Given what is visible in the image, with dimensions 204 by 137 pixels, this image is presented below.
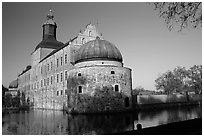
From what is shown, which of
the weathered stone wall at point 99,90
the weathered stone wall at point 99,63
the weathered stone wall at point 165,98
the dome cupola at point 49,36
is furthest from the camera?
the dome cupola at point 49,36

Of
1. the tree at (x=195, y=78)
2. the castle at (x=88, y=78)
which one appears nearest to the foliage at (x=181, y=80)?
the tree at (x=195, y=78)

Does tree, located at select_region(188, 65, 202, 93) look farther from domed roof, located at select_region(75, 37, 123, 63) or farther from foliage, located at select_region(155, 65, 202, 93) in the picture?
domed roof, located at select_region(75, 37, 123, 63)

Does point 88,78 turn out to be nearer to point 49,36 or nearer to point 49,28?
point 49,36

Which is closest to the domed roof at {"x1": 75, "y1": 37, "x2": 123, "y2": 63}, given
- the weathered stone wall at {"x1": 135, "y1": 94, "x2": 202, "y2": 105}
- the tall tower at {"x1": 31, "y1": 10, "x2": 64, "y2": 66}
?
the weathered stone wall at {"x1": 135, "y1": 94, "x2": 202, "y2": 105}

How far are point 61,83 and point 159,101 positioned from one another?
14.2 metres

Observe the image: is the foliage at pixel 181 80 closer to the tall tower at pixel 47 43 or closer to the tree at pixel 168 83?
the tree at pixel 168 83

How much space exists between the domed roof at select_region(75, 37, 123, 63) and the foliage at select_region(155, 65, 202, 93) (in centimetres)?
2004

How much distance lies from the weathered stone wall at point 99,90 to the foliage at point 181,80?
2037 cm

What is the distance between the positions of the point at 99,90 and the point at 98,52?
4.25 meters

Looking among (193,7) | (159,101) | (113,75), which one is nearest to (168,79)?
(159,101)

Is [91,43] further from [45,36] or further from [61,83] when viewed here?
[45,36]

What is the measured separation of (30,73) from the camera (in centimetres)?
3834

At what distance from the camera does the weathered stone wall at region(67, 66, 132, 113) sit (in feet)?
63.5

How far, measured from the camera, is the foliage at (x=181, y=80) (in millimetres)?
35875
